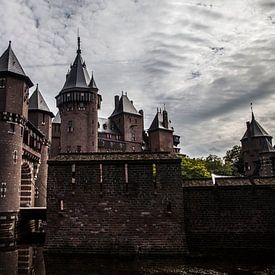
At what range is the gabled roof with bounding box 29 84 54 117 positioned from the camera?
31.4 meters

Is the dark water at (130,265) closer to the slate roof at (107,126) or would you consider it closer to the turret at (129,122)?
the slate roof at (107,126)

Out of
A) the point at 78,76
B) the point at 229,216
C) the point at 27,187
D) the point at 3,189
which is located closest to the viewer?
the point at 229,216

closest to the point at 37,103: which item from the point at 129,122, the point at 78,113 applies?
the point at 78,113

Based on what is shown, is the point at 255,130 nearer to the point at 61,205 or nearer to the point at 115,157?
the point at 115,157

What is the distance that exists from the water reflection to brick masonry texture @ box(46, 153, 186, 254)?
99cm

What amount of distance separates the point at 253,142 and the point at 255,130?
227cm

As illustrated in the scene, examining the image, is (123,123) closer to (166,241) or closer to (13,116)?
(13,116)

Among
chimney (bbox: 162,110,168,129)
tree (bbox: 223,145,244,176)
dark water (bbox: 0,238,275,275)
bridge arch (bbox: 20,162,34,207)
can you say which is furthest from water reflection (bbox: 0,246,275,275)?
tree (bbox: 223,145,244,176)

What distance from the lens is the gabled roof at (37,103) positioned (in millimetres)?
31416

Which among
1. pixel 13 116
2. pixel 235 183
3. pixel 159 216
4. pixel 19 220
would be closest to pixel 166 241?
pixel 159 216

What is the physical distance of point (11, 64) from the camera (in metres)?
22.5

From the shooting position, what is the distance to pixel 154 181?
46.5 feet

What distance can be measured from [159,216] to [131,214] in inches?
52.8

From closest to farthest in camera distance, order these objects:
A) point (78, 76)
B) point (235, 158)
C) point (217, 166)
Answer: point (78, 76), point (217, 166), point (235, 158)
